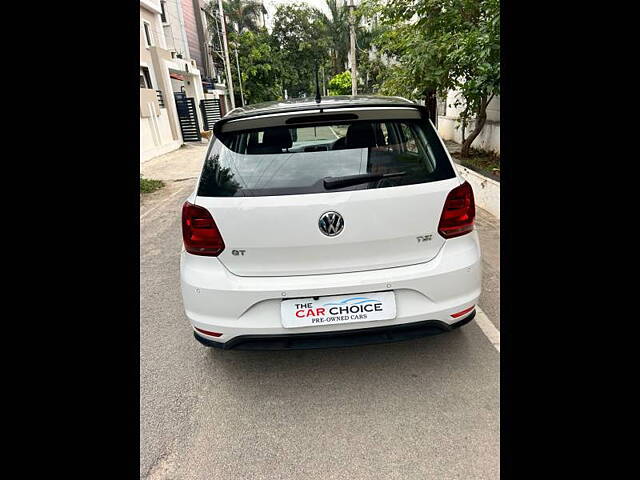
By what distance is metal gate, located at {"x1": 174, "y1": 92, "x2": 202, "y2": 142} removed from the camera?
691 inches

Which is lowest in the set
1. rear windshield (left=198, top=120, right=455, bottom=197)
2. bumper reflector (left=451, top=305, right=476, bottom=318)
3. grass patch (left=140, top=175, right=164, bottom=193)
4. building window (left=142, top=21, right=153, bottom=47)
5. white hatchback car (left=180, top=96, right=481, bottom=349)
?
grass patch (left=140, top=175, right=164, bottom=193)

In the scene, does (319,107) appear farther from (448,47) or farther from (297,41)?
(297,41)

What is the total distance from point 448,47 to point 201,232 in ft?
17.8

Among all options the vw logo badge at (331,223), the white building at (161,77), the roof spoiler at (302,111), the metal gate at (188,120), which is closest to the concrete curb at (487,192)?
the roof spoiler at (302,111)

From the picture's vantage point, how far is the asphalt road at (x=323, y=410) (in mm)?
1665

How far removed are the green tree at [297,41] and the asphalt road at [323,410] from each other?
32.0 meters

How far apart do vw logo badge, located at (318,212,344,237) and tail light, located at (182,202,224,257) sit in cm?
51

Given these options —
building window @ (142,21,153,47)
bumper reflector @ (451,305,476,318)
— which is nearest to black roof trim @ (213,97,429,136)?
bumper reflector @ (451,305,476,318)

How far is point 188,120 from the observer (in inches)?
702

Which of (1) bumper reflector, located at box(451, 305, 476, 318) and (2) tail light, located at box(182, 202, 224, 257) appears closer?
(2) tail light, located at box(182, 202, 224, 257)

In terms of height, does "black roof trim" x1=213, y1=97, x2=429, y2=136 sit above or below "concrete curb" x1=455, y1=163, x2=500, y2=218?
above

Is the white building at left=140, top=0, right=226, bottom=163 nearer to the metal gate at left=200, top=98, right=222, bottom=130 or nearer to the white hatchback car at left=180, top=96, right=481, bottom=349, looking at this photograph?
the metal gate at left=200, top=98, right=222, bottom=130

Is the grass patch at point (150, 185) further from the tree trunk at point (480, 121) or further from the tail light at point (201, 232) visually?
the tail light at point (201, 232)

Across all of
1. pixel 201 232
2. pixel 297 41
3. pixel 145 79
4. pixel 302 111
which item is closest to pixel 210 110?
pixel 145 79
